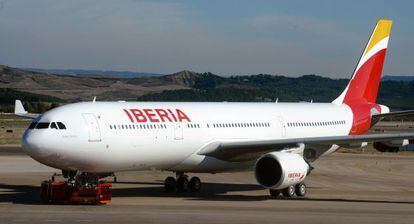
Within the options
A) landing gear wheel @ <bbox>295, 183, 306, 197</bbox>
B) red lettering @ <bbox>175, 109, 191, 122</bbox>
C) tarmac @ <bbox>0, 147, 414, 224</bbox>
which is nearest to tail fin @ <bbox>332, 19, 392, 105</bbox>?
tarmac @ <bbox>0, 147, 414, 224</bbox>

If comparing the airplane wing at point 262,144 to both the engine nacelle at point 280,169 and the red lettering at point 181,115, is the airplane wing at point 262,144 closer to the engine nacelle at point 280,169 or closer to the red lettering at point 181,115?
the engine nacelle at point 280,169

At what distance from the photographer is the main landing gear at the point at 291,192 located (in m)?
30.4

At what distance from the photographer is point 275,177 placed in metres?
29.3

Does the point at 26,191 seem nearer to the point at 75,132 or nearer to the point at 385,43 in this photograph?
the point at 75,132

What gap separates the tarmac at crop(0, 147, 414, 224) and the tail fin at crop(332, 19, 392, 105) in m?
4.03

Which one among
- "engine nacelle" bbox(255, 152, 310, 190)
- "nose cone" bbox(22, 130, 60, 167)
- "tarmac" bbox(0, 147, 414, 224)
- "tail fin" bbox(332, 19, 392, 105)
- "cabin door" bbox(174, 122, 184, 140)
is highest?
"tail fin" bbox(332, 19, 392, 105)

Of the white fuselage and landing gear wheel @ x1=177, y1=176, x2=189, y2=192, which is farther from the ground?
the white fuselage

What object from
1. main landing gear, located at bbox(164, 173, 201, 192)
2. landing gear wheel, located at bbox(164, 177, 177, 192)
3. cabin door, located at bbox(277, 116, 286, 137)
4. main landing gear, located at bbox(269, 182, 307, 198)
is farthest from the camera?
cabin door, located at bbox(277, 116, 286, 137)

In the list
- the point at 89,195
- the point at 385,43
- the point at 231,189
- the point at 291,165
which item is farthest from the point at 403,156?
the point at 89,195

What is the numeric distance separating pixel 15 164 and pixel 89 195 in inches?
800

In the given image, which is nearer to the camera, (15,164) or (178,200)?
(178,200)

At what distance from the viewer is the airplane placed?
26.4 m

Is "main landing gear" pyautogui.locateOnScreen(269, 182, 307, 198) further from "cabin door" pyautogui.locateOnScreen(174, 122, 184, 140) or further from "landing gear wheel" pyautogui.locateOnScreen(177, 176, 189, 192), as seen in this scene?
"cabin door" pyautogui.locateOnScreen(174, 122, 184, 140)

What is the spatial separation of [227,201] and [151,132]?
370 centimetres
